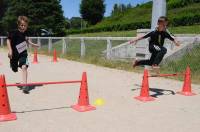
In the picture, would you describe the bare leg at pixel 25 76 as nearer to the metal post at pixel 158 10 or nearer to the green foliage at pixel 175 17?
the metal post at pixel 158 10

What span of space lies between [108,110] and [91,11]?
94683 millimetres

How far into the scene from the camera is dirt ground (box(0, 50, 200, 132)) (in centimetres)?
601

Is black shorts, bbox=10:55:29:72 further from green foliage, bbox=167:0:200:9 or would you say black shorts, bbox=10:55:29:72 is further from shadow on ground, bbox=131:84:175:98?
green foliage, bbox=167:0:200:9

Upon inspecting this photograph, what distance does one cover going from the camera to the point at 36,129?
5805mm

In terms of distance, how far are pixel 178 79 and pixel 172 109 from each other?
15.4 ft

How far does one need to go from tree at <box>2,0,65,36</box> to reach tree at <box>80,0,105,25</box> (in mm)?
60281

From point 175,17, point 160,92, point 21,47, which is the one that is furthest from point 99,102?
point 175,17

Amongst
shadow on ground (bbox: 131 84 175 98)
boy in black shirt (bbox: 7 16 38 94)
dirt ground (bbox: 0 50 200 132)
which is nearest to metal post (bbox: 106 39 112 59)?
dirt ground (bbox: 0 50 200 132)

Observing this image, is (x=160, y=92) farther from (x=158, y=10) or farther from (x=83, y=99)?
(x=158, y=10)

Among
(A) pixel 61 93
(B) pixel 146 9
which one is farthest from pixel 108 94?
(B) pixel 146 9

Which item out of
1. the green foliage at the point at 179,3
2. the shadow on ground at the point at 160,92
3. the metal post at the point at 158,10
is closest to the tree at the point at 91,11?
the green foliage at the point at 179,3

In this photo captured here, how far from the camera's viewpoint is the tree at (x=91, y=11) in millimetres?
101062

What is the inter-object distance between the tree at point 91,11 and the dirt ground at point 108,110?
9112cm

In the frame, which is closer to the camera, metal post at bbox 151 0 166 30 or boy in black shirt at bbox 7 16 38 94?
boy in black shirt at bbox 7 16 38 94
